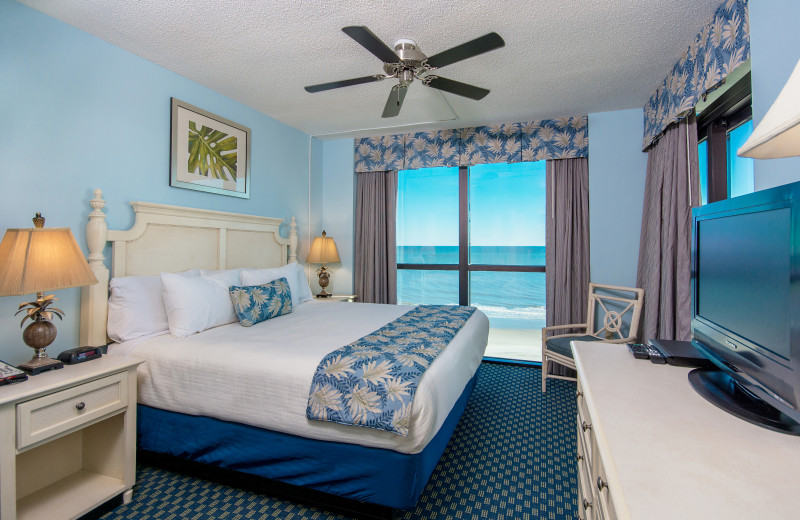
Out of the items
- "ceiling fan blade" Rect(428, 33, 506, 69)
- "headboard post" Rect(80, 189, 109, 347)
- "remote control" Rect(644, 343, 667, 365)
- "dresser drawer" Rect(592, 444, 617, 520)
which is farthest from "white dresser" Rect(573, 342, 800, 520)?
"headboard post" Rect(80, 189, 109, 347)

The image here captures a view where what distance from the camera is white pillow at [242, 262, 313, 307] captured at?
2.90m

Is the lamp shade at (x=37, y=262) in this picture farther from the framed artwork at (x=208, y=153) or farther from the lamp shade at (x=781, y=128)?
the lamp shade at (x=781, y=128)

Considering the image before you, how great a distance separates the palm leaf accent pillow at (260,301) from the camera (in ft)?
8.31

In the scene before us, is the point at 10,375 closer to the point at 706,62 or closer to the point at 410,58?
the point at 410,58

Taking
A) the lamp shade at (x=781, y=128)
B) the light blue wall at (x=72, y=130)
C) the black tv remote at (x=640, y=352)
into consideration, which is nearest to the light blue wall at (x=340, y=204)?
the light blue wall at (x=72, y=130)

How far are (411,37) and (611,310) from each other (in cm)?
295

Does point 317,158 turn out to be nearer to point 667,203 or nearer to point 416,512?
point 667,203

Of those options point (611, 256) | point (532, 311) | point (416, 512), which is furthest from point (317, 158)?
point (416, 512)

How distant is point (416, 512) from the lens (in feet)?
5.74

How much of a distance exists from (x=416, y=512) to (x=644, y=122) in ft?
11.9

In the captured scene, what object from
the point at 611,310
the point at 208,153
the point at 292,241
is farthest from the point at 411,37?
the point at 611,310

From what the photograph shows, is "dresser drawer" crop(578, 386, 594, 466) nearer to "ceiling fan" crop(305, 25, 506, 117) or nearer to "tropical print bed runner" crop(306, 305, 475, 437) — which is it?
"tropical print bed runner" crop(306, 305, 475, 437)

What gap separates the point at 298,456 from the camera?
1.73 meters

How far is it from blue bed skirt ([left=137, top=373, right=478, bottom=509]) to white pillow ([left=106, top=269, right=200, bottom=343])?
17.9 inches
